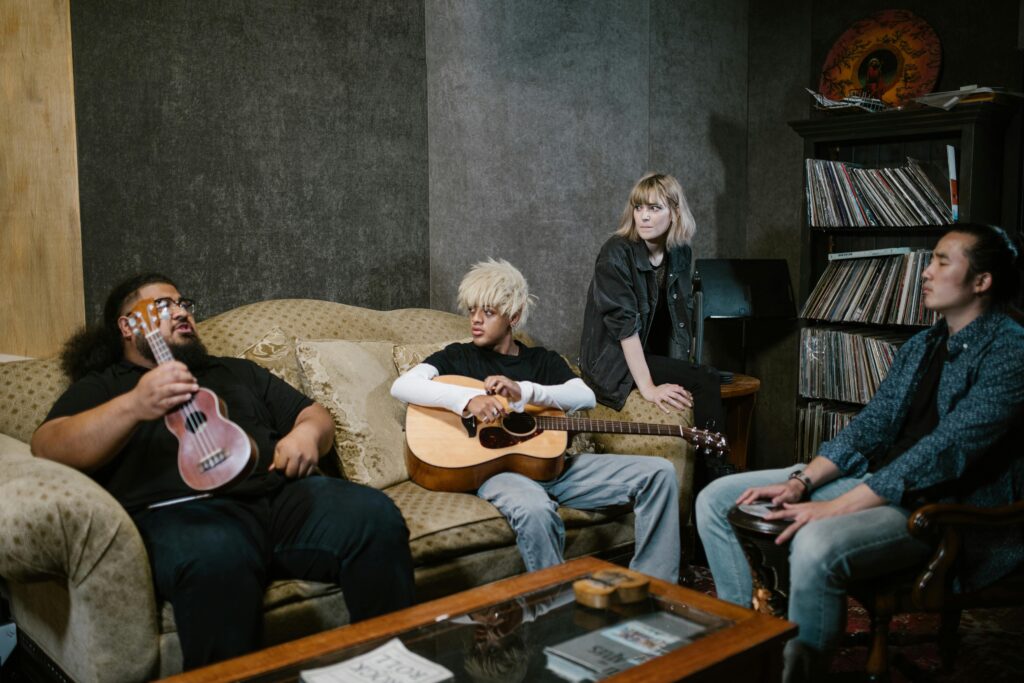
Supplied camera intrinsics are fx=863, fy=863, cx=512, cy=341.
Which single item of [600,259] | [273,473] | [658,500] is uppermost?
[600,259]

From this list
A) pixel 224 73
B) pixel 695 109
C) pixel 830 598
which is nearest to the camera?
pixel 830 598

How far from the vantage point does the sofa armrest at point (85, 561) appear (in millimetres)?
1713

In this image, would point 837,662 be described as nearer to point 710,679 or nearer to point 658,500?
point 658,500

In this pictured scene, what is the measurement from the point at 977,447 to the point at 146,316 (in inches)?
77.1

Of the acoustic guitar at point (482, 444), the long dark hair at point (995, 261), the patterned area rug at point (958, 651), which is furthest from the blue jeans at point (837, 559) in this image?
the acoustic guitar at point (482, 444)

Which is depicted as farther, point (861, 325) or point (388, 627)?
point (861, 325)

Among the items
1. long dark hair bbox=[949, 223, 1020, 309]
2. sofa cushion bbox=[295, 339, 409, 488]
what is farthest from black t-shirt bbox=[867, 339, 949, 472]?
sofa cushion bbox=[295, 339, 409, 488]

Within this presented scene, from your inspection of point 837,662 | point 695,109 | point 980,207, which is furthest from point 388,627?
point 695,109

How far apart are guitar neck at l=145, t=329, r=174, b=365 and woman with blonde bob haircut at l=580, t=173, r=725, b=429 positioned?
5.26 ft

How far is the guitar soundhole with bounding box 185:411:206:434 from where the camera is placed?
1.90 m

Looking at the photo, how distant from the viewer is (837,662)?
90.8 inches

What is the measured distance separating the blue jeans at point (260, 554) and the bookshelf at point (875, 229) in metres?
2.61

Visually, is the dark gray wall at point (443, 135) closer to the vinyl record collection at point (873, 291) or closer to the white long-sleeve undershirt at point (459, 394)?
the vinyl record collection at point (873, 291)

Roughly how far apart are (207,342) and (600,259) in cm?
144
